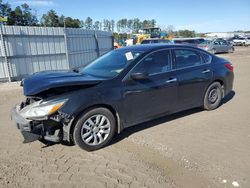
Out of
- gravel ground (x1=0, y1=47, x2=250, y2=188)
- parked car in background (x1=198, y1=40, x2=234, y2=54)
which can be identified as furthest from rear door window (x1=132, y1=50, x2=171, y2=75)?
parked car in background (x1=198, y1=40, x2=234, y2=54)

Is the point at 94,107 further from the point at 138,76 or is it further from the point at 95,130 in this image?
the point at 138,76

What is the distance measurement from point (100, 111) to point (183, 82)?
1921 mm

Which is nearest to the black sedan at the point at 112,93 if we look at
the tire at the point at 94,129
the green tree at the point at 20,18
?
the tire at the point at 94,129

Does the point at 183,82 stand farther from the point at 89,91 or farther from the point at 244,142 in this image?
the point at 89,91

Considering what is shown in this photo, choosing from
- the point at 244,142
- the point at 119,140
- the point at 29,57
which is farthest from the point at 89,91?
the point at 29,57

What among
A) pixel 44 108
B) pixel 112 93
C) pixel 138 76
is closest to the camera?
pixel 44 108

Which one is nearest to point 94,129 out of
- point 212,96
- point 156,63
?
point 156,63

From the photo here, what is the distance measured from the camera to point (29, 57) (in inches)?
452

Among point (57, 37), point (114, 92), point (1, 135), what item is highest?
point (57, 37)

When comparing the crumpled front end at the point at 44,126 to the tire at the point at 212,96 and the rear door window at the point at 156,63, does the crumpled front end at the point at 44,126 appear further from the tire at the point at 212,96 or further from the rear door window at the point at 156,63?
the tire at the point at 212,96

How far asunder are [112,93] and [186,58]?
202 cm

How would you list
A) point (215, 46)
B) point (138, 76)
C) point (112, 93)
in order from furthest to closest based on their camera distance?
1. point (215, 46)
2. point (138, 76)
3. point (112, 93)

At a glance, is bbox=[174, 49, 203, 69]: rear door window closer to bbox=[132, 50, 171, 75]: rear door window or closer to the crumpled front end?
bbox=[132, 50, 171, 75]: rear door window

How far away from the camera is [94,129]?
148 inches
